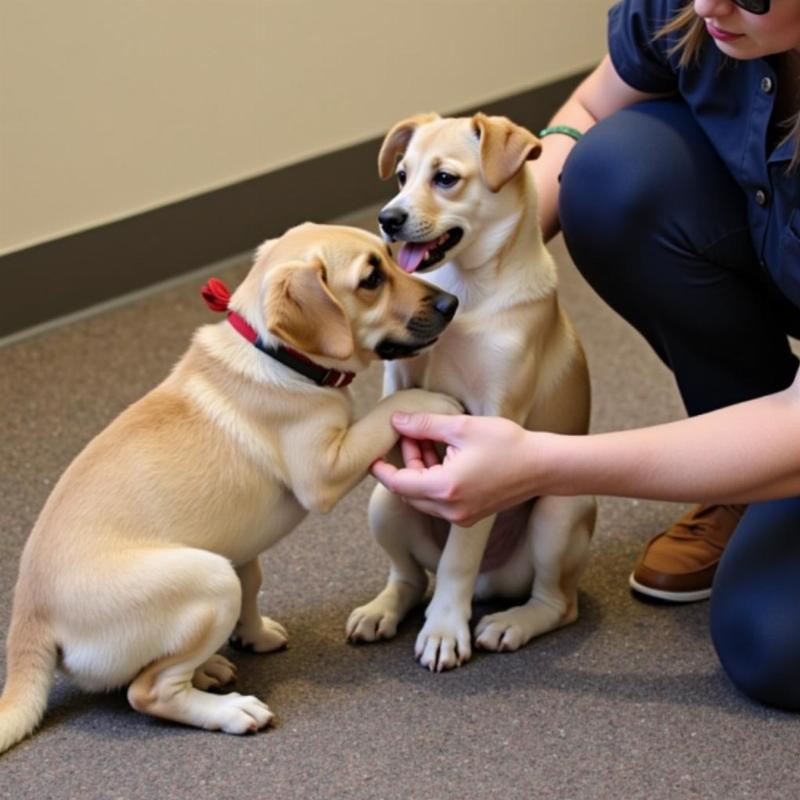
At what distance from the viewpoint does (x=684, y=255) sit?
192 cm

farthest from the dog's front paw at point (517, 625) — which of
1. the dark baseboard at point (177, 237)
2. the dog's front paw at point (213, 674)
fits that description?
the dark baseboard at point (177, 237)

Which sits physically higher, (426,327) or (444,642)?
(426,327)

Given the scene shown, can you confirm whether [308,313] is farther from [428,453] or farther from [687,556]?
[687,556]

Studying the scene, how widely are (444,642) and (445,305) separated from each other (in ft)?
1.40

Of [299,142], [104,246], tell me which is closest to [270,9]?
[299,142]

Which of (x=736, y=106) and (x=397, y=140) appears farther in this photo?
(x=397, y=140)

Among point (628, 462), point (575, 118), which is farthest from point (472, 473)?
point (575, 118)

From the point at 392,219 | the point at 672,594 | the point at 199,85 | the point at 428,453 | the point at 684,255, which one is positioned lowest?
the point at 672,594

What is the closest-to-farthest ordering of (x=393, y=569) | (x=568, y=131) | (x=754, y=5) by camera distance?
(x=754, y=5)
(x=393, y=569)
(x=568, y=131)

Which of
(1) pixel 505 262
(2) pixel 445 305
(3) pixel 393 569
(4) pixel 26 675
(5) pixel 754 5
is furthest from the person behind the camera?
(3) pixel 393 569

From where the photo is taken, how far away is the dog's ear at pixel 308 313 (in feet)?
5.34

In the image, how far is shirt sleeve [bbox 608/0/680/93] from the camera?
6.31ft

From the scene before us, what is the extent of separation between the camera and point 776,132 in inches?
69.7

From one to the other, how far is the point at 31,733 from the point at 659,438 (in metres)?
0.81
